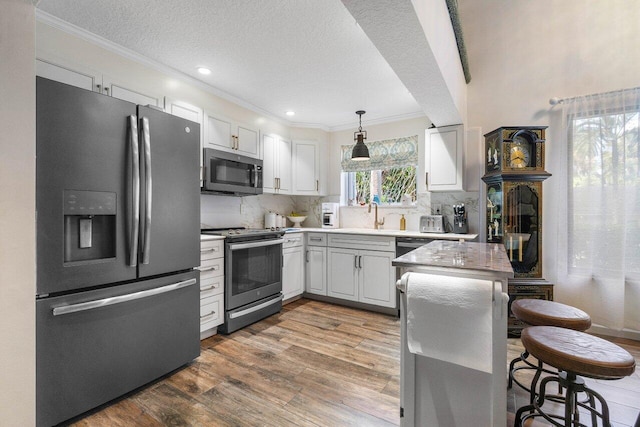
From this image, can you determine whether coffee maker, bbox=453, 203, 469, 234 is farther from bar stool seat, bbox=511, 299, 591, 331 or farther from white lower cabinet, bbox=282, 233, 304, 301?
white lower cabinet, bbox=282, 233, 304, 301

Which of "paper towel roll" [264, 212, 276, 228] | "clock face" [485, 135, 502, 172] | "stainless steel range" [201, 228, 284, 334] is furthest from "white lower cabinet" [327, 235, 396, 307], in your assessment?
"clock face" [485, 135, 502, 172]

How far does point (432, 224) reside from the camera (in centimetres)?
344

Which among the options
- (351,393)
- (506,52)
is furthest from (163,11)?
(506,52)

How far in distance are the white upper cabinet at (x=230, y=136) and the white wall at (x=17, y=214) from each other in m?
1.69

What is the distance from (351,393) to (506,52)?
12.2 ft

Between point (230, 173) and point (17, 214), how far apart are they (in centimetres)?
194

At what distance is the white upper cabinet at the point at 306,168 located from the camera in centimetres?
426

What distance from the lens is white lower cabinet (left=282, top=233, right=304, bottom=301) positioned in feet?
11.7

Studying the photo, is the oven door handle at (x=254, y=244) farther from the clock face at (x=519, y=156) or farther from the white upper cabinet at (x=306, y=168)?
the clock face at (x=519, y=156)

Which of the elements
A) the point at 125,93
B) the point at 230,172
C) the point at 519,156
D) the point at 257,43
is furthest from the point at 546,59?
the point at 125,93

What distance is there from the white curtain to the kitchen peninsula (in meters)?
2.21

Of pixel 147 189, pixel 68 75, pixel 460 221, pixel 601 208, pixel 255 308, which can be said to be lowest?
pixel 255 308

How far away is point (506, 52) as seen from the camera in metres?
3.21

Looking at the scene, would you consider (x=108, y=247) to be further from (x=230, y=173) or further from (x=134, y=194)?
(x=230, y=173)
